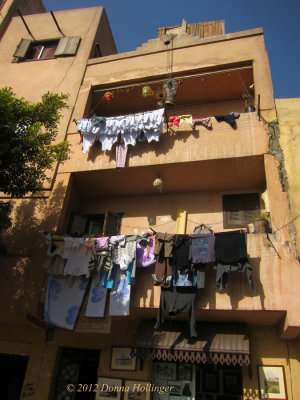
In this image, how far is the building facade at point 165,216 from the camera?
23.5ft

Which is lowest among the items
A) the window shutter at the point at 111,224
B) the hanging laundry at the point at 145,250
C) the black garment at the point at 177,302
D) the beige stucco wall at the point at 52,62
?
the black garment at the point at 177,302

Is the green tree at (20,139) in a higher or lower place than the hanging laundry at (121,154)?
lower

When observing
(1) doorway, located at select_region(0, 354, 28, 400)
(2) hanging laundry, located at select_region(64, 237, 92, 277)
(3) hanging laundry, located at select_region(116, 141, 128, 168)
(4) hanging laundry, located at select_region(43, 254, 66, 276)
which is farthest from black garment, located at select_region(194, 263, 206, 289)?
(1) doorway, located at select_region(0, 354, 28, 400)

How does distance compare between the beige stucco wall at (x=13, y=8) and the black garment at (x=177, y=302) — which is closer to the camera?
the black garment at (x=177, y=302)

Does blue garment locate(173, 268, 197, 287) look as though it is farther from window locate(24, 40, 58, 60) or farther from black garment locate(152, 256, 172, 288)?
window locate(24, 40, 58, 60)

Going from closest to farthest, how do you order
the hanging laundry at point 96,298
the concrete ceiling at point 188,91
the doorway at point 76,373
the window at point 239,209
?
the hanging laundry at point 96,298 < the doorway at point 76,373 < the window at point 239,209 < the concrete ceiling at point 188,91

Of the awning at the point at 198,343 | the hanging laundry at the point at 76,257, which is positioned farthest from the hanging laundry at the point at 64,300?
the awning at the point at 198,343

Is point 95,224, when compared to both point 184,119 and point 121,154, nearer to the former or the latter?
point 121,154

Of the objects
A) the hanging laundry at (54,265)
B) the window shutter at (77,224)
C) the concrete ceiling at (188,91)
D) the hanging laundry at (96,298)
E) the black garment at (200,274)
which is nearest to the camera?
the black garment at (200,274)

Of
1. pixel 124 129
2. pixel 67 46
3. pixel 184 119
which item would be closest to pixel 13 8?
pixel 67 46

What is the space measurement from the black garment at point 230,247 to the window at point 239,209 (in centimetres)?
181

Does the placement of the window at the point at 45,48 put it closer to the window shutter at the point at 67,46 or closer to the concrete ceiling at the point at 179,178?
the window shutter at the point at 67,46

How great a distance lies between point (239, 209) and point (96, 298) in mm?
4645

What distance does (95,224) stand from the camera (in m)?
10.4
